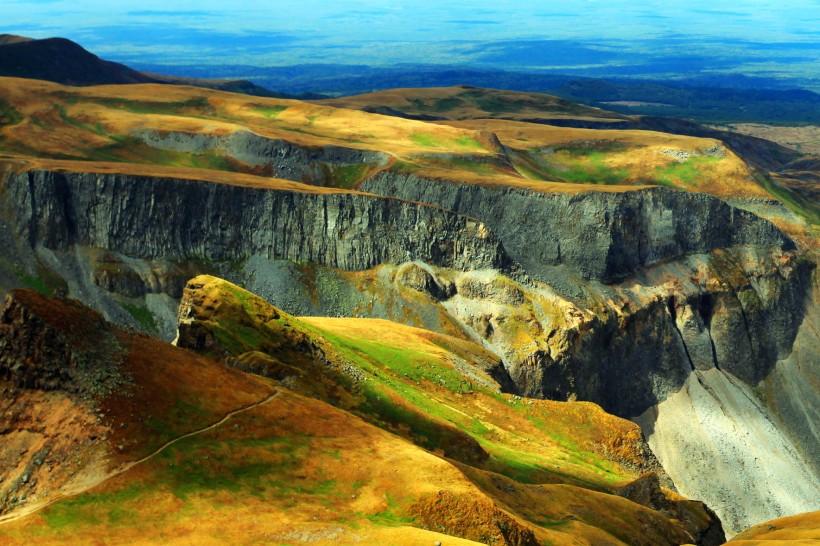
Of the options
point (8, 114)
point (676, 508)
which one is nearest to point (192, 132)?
point (8, 114)

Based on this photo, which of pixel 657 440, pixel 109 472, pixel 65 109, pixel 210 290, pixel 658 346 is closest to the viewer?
pixel 109 472

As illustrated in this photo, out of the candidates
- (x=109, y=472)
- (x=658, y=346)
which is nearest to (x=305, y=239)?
(x=658, y=346)

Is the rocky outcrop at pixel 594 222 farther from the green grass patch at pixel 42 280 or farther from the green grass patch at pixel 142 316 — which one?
the green grass patch at pixel 42 280

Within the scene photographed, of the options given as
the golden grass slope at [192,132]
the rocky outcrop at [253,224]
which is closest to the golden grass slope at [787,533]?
the rocky outcrop at [253,224]

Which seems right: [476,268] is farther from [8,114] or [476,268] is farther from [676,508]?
[8,114]

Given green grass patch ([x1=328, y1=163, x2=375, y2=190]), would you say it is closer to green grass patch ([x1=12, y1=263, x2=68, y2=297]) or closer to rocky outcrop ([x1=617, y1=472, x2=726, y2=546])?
green grass patch ([x1=12, y1=263, x2=68, y2=297])

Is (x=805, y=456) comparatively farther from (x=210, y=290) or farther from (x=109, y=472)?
(x=109, y=472)

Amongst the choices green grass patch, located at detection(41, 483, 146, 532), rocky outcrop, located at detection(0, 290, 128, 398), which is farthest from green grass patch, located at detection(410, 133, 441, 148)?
green grass patch, located at detection(41, 483, 146, 532)
